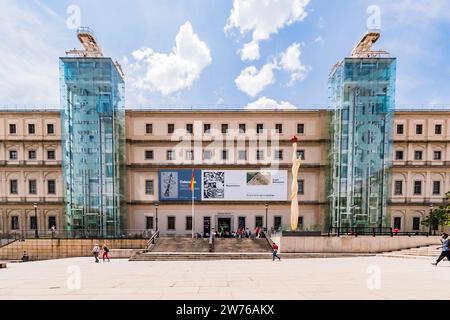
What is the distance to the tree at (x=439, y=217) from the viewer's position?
84.1 feet

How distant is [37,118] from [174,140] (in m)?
18.2

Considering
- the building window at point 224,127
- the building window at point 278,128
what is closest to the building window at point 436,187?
the building window at point 278,128

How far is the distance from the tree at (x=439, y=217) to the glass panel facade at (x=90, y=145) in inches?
1455

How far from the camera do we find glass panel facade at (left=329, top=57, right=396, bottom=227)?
1093 inches

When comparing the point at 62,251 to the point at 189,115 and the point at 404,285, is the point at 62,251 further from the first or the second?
the point at 404,285

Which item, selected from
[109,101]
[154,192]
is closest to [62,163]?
[109,101]

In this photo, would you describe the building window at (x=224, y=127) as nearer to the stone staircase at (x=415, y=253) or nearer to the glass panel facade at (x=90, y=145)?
the glass panel facade at (x=90, y=145)

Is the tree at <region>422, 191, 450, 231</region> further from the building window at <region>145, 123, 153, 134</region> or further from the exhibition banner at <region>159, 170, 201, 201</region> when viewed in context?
the building window at <region>145, 123, 153, 134</region>

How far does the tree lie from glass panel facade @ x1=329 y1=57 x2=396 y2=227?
494 cm

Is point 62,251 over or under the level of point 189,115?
under

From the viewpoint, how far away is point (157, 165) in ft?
98.6

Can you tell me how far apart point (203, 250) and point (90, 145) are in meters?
18.5
